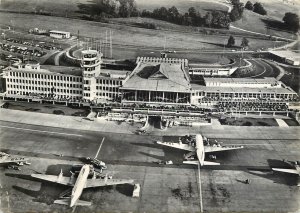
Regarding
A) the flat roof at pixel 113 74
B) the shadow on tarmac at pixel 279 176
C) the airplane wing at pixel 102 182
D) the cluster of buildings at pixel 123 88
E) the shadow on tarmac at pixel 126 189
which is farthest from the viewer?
the flat roof at pixel 113 74

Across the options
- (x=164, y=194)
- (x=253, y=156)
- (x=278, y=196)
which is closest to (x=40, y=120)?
(x=164, y=194)

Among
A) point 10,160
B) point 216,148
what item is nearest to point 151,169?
point 216,148

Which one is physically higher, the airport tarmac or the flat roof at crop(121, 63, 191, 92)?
the flat roof at crop(121, 63, 191, 92)

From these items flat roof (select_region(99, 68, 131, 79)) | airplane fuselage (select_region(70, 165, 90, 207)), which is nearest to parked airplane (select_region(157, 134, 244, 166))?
airplane fuselage (select_region(70, 165, 90, 207))

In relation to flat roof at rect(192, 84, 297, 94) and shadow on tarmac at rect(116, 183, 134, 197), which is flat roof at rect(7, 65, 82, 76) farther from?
shadow on tarmac at rect(116, 183, 134, 197)

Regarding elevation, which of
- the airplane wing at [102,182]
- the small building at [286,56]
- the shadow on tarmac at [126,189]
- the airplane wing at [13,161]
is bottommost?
the shadow on tarmac at [126,189]

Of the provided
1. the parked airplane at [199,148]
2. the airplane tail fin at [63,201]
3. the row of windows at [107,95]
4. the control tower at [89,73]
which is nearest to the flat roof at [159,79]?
the row of windows at [107,95]

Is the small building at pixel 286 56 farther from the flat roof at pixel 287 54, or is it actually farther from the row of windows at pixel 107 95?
the row of windows at pixel 107 95
